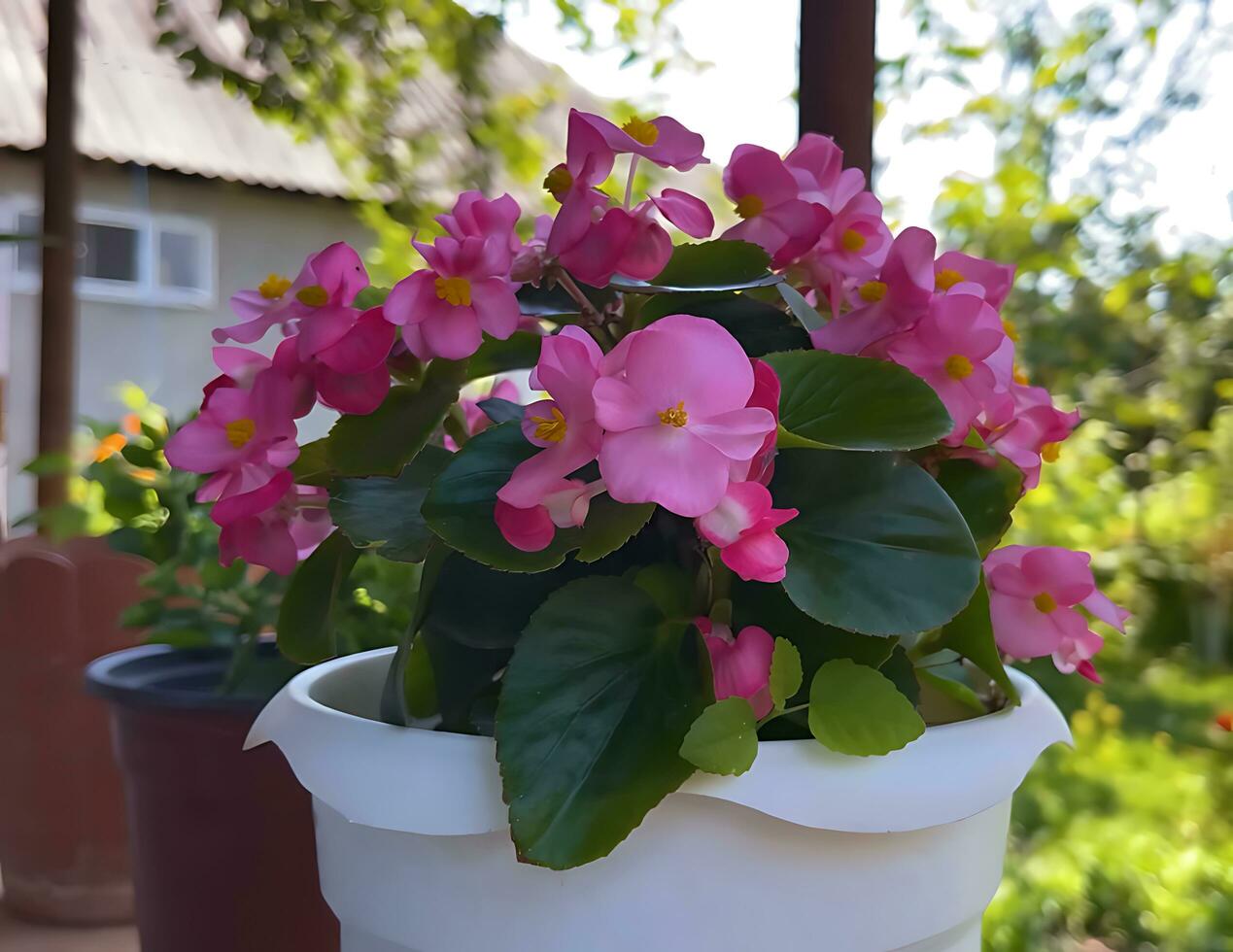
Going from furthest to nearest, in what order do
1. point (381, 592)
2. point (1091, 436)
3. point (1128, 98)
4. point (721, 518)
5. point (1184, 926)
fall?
1. point (1091, 436)
2. point (1128, 98)
3. point (1184, 926)
4. point (381, 592)
5. point (721, 518)

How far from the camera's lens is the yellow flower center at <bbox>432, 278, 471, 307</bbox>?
1.15ft

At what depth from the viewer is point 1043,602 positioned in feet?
1.32

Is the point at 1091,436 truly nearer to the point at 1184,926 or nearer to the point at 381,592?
the point at 1184,926

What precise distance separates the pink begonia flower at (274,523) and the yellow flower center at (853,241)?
0.75 feet

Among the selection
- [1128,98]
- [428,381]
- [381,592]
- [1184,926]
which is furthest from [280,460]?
[1128,98]

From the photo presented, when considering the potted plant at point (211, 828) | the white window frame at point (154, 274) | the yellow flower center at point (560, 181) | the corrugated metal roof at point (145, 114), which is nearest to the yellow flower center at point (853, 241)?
the yellow flower center at point (560, 181)

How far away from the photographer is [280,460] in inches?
14.9

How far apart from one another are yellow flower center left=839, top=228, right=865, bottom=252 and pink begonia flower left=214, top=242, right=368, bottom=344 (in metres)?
0.19

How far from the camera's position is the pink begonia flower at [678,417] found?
0.26m

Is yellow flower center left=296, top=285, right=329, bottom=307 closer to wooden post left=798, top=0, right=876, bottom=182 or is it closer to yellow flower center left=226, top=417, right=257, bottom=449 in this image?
yellow flower center left=226, top=417, right=257, bottom=449

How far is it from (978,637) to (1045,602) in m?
0.05

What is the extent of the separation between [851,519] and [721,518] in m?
0.08

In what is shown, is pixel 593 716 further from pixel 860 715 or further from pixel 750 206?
pixel 750 206

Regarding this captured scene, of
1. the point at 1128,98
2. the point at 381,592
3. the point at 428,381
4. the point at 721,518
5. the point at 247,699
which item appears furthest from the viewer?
the point at 1128,98
